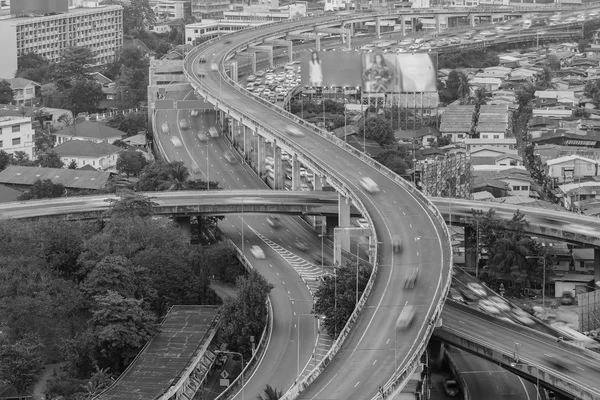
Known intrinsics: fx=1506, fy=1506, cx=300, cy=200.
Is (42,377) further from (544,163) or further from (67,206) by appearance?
(544,163)

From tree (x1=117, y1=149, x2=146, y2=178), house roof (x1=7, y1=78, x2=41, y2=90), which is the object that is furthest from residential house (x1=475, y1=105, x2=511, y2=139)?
house roof (x1=7, y1=78, x2=41, y2=90)

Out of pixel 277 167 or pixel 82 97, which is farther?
pixel 82 97

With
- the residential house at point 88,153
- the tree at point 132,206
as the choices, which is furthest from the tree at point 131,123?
the tree at point 132,206

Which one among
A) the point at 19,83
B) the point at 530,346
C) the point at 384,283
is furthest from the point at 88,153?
the point at 530,346

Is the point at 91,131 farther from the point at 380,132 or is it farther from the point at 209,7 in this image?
the point at 209,7

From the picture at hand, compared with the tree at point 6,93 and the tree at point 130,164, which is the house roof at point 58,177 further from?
the tree at point 6,93

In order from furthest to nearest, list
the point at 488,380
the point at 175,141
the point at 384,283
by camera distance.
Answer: the point at 175,141
the point at 384,283
the point at 488,380
